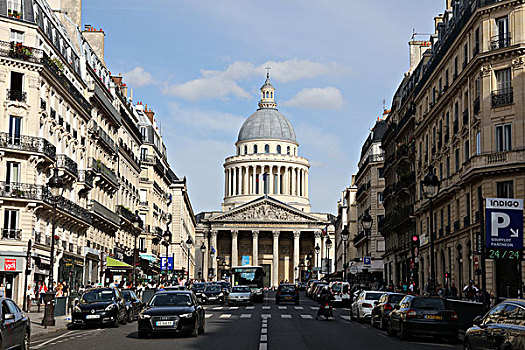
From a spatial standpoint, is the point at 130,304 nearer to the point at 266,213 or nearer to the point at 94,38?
the point at 94,38

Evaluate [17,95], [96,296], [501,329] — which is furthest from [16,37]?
[501,329]

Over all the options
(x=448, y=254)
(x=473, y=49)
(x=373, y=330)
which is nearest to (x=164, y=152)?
(x=448, y=254)

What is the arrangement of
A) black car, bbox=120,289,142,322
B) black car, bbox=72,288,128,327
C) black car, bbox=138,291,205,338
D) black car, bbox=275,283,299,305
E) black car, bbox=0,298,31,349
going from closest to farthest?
black car, bbox=0,298,31,349 → black car, bbox=138,291,205,338 → black car, bbox=72,288,128,327 → black car, bbox=120,289,142,322 → black car, bbox=275,283,299,305

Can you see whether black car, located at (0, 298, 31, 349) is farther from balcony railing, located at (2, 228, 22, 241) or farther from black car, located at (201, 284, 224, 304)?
black car, located at (201, 284, 224, 304)

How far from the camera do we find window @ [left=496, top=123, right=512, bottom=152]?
40.7 metres

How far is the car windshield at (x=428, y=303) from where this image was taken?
24406mm

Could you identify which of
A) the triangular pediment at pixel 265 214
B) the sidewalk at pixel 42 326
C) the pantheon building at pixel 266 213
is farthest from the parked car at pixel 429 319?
the triangular pediment at pixel 265 214

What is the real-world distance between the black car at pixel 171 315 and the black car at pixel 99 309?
16.3ft

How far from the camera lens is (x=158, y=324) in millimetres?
24250

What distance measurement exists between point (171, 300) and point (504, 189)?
20906 mm

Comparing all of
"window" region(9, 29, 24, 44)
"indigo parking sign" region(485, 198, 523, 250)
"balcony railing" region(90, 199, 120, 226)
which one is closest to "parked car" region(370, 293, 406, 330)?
"indigo parking sign" region(485, 198, 523, 250)

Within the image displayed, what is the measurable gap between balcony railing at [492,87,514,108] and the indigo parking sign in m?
16.4

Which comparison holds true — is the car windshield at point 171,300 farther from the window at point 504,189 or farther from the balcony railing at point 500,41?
the balcony railing at point 500,41

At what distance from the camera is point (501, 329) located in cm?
1564
